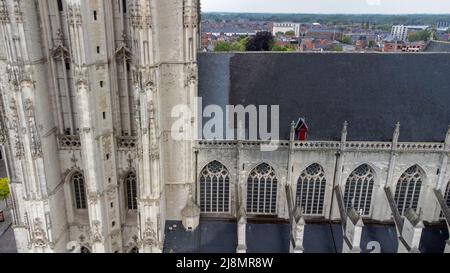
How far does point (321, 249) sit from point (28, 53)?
942 inches

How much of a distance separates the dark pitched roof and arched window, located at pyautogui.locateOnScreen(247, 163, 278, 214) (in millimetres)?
3380

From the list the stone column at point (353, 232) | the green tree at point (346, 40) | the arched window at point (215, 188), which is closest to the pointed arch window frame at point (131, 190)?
the arched window at point (215, 188)

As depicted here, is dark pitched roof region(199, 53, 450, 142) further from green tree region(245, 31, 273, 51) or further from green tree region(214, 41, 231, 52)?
green tree region(245, 31, 273, 51)

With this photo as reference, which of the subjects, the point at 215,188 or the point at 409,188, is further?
the point at 215,188

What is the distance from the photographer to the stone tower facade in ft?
76.5

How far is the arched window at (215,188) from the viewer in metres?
30.2

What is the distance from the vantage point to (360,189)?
100 ft

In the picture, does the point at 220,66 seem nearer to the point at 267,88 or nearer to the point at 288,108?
the point at 267,88

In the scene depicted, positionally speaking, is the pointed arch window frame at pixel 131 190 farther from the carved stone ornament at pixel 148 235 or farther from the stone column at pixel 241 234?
the stone column at pixel 241 234

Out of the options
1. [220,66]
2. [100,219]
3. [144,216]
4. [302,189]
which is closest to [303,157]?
[302,189]

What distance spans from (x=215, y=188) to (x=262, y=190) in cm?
378

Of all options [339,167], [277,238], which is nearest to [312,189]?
[339,167]

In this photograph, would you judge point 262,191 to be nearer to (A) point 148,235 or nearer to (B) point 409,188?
(A) point 148,235

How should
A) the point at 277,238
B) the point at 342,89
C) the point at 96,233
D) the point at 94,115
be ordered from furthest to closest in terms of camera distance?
the point at 342,89 < the point at 277,238 < the point at 96,233 < the point at 94,115
